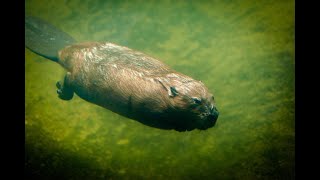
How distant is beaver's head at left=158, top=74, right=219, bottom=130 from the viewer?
8.38ft

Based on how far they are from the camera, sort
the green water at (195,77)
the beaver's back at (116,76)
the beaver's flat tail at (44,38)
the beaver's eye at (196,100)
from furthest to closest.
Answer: the beaver's flat tail at (44,38), the green water at (195,77), the beaver's back at (116,76), the beaver's eye at (196,100)

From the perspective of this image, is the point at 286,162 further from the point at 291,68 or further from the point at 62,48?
the point at 62,48

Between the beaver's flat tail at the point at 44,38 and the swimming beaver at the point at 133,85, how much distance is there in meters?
0.01

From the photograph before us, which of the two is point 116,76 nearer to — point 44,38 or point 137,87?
point 137,87

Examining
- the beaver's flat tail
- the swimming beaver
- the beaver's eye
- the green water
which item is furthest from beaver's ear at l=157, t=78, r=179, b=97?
the beaver's flat tail

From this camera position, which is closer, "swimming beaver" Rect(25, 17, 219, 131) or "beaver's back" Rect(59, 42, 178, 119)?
"swimming beaver" Rect(25, 17, 219, 131)

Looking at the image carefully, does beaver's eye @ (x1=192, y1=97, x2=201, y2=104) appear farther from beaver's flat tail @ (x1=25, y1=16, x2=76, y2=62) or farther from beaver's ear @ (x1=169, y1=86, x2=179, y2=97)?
beaver's flat tail @ (x1=25, y1=16, x2=76, y2=62)

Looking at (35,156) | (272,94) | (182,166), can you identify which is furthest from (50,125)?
(272,94)

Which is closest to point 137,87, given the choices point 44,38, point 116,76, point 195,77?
point 116,76

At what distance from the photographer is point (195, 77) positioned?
4293mm

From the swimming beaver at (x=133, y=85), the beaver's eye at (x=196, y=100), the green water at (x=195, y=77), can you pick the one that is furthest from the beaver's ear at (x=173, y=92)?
the green water at (x=195, y=77)

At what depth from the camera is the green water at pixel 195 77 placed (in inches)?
146

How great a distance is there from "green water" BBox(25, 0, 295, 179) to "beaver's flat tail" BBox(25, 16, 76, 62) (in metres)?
0.50

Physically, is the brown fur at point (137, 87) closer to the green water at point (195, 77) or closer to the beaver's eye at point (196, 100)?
the beaver's eye at point (196, 100)
